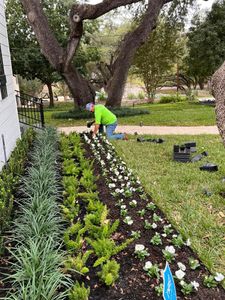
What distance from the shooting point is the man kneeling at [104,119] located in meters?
6.94

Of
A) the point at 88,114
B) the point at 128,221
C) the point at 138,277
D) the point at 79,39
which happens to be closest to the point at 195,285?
the point at 138,277

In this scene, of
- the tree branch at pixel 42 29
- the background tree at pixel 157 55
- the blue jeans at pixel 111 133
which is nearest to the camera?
the blue jeans at pixel 111 133

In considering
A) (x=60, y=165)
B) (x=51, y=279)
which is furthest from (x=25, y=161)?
(x=51, y=279)

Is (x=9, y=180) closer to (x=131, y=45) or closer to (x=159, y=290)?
(x=159, y=290)

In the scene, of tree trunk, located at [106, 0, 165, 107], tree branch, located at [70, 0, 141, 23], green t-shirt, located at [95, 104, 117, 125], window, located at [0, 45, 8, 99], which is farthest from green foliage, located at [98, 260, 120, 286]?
tree trunk, located at [106, 0, 165, 107]

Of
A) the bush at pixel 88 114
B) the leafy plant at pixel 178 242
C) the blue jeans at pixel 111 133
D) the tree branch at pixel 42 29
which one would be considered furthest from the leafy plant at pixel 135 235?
the tree branch at pixel 42 29

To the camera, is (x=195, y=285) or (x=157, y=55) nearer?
(x=195, y=285)

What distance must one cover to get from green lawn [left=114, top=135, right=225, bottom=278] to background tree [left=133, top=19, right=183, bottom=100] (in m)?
13.2

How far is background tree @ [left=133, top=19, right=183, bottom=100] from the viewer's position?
18.2 m

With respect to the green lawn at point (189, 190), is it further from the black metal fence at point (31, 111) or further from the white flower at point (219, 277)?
the black metal fence at point (31, 111)

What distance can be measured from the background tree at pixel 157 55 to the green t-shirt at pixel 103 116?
11719 millimetres

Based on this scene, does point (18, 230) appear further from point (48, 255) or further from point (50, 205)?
point (48, 255)

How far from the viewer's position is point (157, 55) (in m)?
19.2

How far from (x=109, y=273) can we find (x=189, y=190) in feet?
7.39
